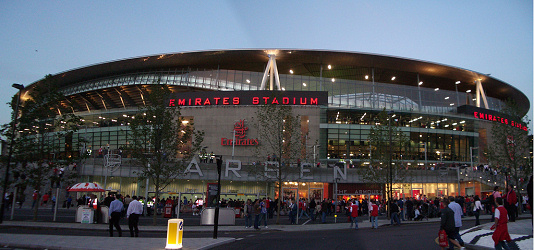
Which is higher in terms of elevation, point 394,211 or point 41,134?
point 41,134

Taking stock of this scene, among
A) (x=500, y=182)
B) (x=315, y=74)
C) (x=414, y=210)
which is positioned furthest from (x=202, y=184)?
(x=500, y=182)

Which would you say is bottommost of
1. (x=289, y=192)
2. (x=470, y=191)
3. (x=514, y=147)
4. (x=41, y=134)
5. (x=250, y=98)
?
(x=289, y=192)

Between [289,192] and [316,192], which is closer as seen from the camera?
[316,192]

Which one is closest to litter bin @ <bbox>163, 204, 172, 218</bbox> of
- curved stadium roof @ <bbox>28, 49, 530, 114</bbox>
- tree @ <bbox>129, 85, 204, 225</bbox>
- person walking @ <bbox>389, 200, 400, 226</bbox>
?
tree @ <bbox>129, 85, 204, 225</bbox>

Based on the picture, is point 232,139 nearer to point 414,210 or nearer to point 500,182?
point 414,210

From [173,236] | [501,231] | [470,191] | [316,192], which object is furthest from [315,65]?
[501,231]

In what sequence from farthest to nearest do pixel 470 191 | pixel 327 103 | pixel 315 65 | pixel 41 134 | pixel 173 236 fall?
pixel 315 65 < pixel 327 103 < pixel 470 191 < pixel 41 134 < pixel 173 236

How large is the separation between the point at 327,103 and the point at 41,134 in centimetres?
3372

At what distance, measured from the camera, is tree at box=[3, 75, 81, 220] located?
22797mm

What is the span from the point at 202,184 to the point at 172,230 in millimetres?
28386

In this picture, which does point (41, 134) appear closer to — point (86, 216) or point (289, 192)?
point (86, 216)

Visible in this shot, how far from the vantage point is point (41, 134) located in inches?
944

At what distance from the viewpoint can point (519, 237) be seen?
12.4 metres

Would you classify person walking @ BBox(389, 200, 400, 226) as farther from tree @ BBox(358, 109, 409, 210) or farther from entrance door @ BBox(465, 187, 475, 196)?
entrance door @ BBox(465, 187, 475, 196)
